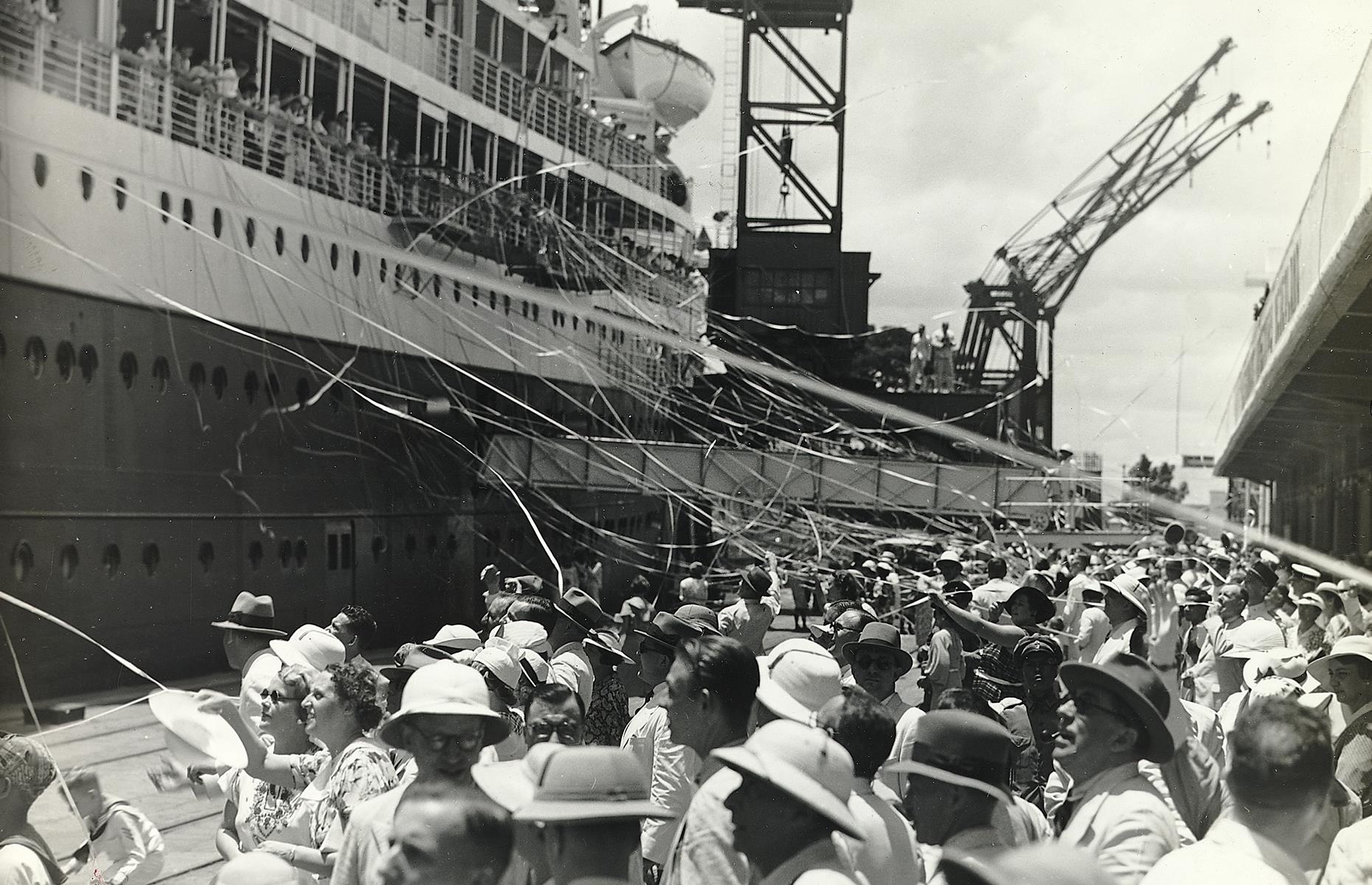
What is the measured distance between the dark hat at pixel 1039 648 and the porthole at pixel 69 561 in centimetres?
1064

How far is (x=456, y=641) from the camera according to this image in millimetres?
6355

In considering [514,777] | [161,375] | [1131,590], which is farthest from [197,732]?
[161,375]

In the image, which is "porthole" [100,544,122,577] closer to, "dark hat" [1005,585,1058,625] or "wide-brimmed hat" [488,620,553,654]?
"wide-brimmed hat" [488,620,553,654]

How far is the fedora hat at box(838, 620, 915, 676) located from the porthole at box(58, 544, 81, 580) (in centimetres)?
998

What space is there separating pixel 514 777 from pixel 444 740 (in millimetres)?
370

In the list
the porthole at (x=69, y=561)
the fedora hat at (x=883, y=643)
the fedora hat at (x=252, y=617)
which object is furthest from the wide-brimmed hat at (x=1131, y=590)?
the porthole at (x=69, y=561)

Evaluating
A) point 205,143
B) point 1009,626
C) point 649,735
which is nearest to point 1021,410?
point 205,143

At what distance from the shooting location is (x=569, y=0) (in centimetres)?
2648

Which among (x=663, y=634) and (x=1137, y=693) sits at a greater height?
(x=1137, y=693)

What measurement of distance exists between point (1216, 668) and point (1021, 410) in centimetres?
1581

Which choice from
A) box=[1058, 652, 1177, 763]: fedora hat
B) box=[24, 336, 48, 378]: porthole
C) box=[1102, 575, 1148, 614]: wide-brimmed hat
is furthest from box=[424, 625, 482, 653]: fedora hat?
box=[24, 336, 48, 378]: porthole

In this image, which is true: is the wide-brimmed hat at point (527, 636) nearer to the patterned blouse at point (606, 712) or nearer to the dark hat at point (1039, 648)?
the patterned blouse at point (606, 712)

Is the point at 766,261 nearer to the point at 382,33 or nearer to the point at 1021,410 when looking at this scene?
the point at 1021,410

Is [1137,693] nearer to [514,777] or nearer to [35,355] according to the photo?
[514,777]
